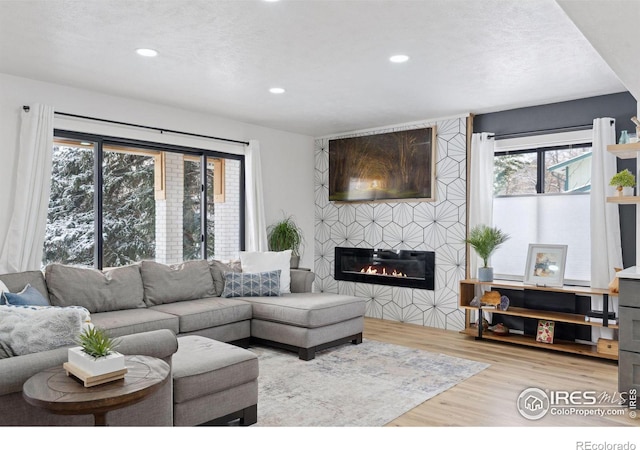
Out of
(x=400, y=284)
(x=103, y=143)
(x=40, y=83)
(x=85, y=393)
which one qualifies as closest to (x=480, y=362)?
(x=400, y=284)

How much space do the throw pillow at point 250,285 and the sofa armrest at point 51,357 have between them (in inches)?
96.0

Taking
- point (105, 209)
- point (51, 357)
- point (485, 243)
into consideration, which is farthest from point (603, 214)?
point (105, 209)

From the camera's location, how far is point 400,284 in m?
5.95

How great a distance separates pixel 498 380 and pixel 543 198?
2180mm

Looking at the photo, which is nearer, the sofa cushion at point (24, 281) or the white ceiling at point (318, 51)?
the white ceiling at point (318, 51)

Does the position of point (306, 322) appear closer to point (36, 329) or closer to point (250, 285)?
point (250, 285)

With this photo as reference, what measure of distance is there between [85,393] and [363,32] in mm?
2554

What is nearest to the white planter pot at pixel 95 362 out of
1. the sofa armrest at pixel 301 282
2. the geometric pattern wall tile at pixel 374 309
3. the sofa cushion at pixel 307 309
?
the sofa cushion at pixel 307 309

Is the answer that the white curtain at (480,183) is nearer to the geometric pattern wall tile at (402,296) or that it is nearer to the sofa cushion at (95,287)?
the geometric pattern wall tile at (402,296)

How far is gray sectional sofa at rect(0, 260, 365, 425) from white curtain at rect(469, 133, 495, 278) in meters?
1.71

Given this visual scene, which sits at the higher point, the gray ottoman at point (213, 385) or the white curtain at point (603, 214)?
the white curtain at point (603, 214)

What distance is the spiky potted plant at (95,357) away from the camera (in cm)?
185

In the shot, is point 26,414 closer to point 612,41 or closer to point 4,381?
point 4,381

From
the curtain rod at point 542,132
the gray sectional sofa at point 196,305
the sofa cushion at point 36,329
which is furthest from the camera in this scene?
the curtain rod at point 542,132
